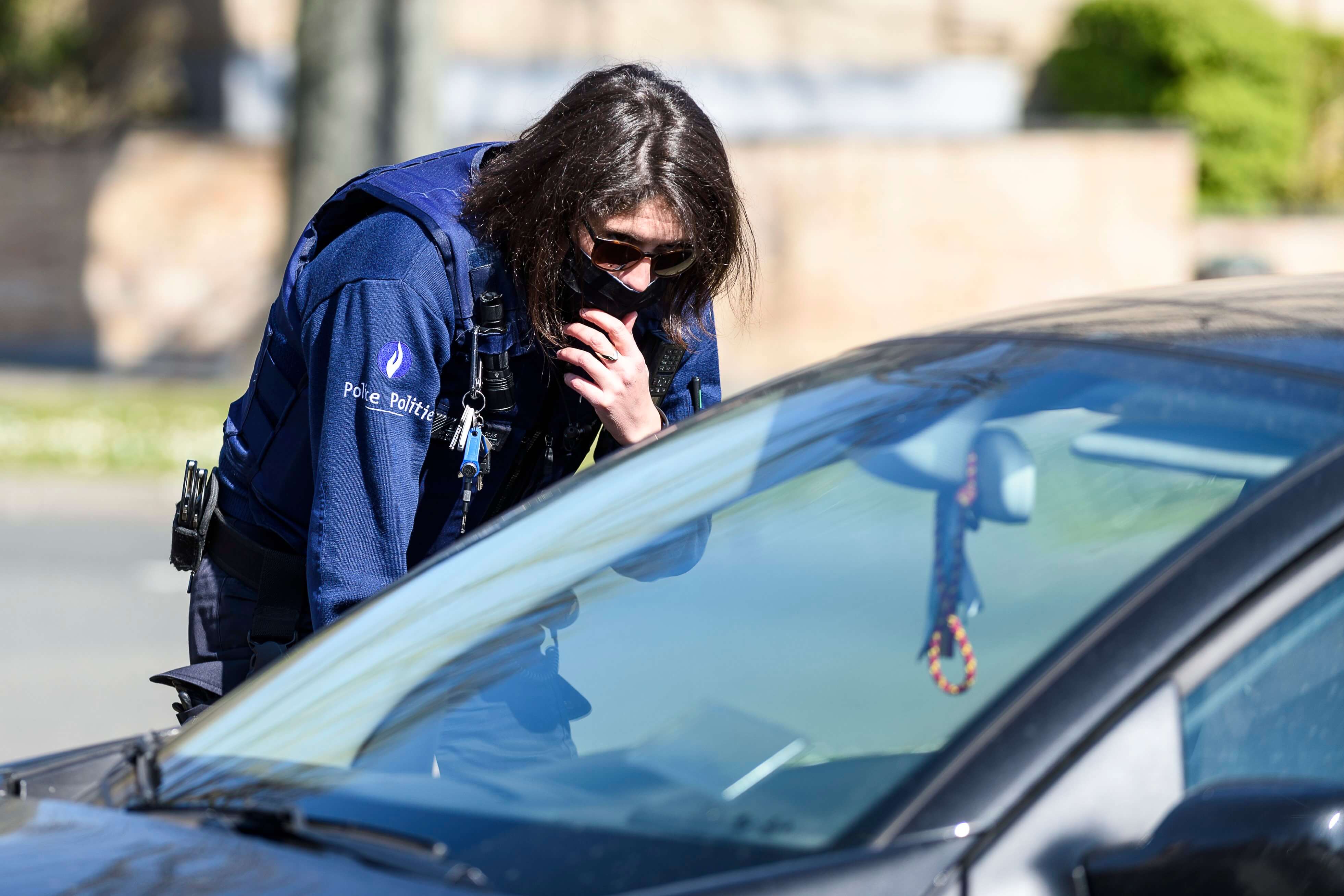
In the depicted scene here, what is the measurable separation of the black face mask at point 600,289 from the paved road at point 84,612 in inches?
135

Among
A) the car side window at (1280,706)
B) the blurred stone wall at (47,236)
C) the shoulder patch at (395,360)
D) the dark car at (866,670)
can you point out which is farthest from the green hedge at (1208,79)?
the car side window at (1280,706)

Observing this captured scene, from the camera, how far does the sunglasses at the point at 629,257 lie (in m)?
2.32

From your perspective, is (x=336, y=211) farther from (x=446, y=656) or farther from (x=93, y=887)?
(x=93, y=887)

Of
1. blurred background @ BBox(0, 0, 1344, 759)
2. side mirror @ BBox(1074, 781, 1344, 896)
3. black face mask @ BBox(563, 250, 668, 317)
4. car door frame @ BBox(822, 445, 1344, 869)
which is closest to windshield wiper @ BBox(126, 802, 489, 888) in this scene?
car door frame @ BBox(822, 445, 1344, 869)

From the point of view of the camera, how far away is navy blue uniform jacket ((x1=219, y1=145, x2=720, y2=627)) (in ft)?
7.03

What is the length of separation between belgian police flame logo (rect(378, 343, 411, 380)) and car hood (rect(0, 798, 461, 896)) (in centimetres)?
77

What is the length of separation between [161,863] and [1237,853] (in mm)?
902

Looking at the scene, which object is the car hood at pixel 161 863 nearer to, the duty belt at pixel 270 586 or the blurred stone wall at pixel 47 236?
the duty belt at pixel 270 586

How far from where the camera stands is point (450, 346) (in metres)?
2.24

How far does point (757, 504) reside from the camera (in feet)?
5.74

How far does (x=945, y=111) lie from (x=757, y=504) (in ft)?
64.7

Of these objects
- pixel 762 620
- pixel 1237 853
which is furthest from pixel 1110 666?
pixel 762 620

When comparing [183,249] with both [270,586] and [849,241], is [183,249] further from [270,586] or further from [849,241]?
[270,586]

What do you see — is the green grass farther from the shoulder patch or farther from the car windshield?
the car windshield
